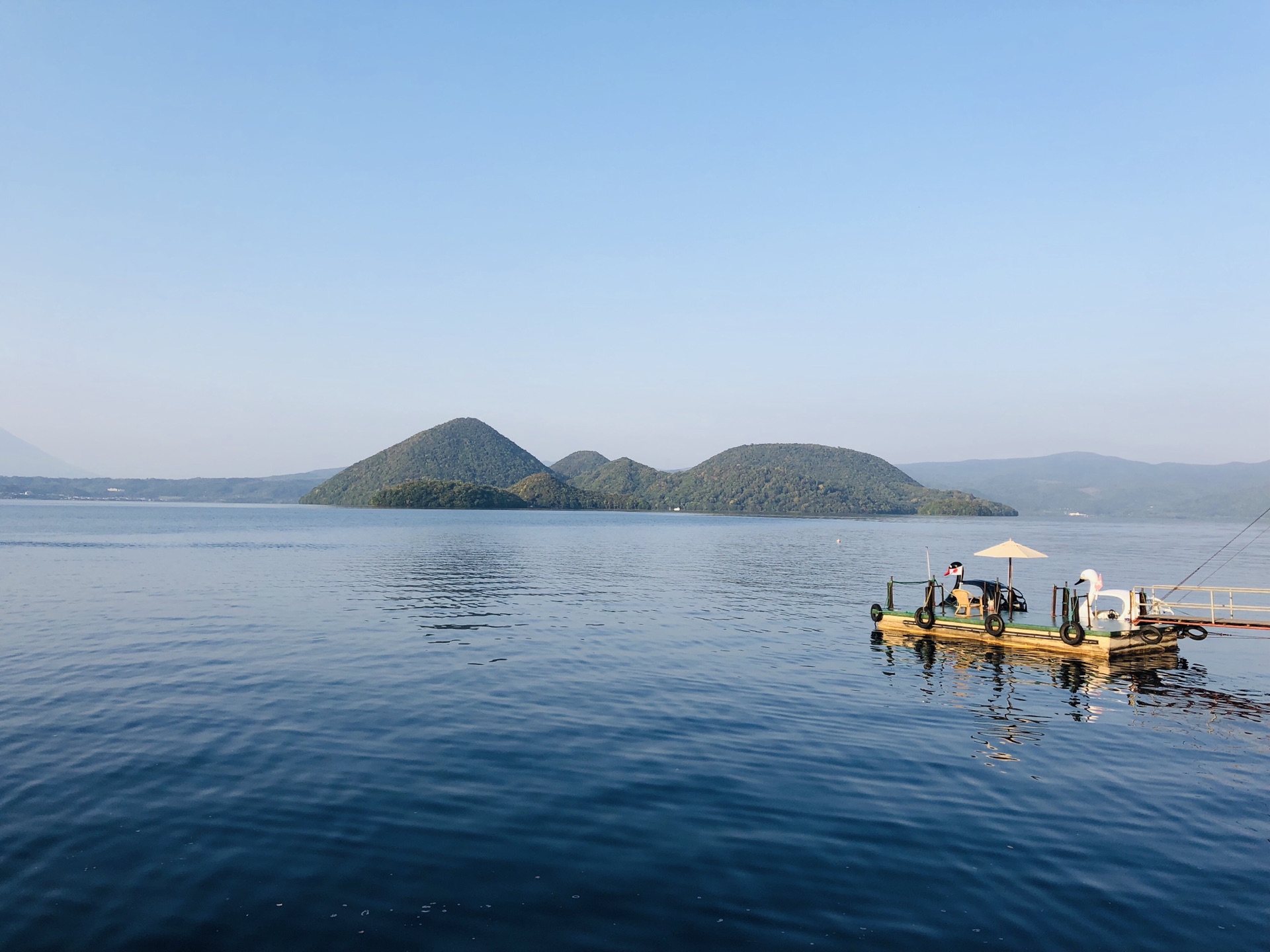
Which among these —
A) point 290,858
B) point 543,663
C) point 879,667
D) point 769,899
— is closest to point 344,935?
point 290,858

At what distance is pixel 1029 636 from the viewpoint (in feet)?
115

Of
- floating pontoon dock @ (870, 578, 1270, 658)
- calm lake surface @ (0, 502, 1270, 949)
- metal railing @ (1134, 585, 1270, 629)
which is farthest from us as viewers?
metal railing @ (1134, 585, 1270, 629)

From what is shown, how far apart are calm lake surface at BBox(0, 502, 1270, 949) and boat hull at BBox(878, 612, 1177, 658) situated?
1.36 meters

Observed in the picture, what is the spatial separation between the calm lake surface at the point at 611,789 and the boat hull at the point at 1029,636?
1360mm

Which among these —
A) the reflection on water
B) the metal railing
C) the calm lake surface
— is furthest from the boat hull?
the metal railing

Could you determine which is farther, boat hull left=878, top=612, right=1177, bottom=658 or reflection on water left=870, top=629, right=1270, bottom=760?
boat hull left=878, top=612, right=1177, bottom=658

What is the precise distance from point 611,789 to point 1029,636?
91.7ft

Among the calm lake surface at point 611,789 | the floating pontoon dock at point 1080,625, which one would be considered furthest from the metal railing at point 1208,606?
the calm lake surface at point 611,789

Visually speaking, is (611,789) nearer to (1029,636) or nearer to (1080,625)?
(1080,625)

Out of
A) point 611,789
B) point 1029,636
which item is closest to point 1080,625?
point 1029,636

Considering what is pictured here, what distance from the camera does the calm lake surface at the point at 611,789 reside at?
10578 mm

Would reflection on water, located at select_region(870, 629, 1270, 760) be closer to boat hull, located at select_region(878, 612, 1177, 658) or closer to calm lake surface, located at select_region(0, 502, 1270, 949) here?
calm lake surface, located at select_region(0, 502, 1270, 949)

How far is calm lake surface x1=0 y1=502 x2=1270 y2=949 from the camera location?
10578 millimetres

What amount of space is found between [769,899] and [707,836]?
7.63 ft
